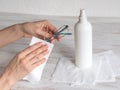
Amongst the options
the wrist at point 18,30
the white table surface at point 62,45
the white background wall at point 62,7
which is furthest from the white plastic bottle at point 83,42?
the white background wall at point 62,7

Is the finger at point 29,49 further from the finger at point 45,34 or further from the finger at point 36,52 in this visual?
the finger at point 45,34

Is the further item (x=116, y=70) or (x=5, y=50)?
(x=5, y=50)

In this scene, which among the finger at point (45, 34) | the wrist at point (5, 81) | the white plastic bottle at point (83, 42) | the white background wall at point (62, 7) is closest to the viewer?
the wrist at point (5, 81)

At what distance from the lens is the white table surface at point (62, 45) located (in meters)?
0.92

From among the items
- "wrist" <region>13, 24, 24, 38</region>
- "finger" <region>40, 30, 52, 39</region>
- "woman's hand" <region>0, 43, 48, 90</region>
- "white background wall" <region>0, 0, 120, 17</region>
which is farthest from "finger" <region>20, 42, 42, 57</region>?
"white background wall" <region>0, 0, 120, 17</region>

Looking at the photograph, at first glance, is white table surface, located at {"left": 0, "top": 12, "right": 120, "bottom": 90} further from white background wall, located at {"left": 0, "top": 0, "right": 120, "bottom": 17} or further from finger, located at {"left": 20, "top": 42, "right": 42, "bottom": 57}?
finger, located at {"left": 20, "top": 42, "right": 42, "bottom": 57}

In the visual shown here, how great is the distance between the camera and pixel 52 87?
918mm

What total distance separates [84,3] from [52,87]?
0.78 metres

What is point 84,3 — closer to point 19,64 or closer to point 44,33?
point 44,33

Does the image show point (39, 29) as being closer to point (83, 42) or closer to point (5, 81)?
point (83, 42)

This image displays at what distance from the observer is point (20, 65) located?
33.1 inches

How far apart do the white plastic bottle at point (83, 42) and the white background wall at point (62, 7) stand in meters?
0.60

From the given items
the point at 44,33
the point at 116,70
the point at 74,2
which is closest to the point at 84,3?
the point at 74,2

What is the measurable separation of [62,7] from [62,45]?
438 mm
